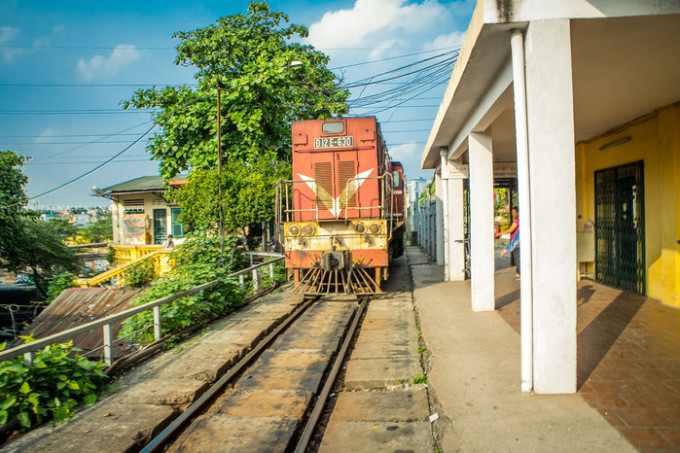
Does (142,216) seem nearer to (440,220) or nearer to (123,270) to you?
(123,270)

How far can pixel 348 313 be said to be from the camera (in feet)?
26.7

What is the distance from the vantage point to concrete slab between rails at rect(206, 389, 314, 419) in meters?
4.03

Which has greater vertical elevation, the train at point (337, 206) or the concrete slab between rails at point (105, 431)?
the train at point (337, 206)

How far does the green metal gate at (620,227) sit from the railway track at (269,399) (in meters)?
5.17

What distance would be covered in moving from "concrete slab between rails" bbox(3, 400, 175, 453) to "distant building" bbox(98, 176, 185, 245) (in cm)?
1923

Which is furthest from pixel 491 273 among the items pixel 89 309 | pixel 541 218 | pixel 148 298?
pixel 89 309

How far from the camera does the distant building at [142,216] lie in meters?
22.7

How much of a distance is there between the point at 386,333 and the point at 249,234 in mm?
10157

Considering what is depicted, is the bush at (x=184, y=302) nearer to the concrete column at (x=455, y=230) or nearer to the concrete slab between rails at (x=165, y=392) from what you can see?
the concrete slab between rails at (x=165, y=392)

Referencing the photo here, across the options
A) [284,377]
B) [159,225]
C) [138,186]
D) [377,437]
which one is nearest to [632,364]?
[377,437]

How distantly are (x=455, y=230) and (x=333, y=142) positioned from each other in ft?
12.5

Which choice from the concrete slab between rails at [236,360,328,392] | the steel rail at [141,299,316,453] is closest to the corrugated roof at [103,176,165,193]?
the steel rail at [141,299,316,453]

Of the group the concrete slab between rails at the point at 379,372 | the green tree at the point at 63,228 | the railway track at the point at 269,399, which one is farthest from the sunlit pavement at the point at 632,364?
the green tree at the point at 63,228

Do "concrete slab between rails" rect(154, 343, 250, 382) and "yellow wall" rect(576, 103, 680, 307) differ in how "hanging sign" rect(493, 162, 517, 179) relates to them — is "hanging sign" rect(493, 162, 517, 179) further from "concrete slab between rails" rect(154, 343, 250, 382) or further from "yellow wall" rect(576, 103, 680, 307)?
"concrete slab between rails" rect(154, 343, 250, 382)
